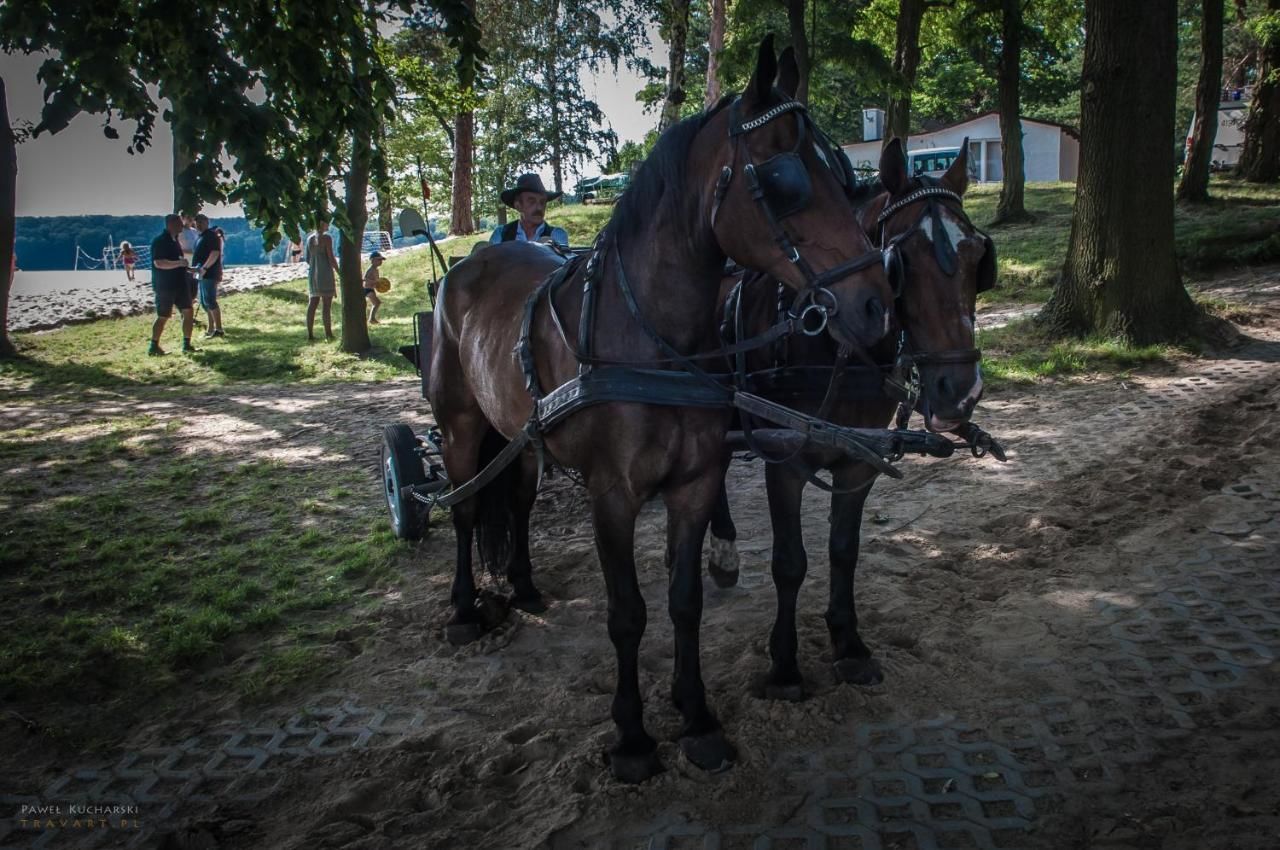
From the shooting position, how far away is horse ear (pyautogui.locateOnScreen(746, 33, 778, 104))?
9.29 feet

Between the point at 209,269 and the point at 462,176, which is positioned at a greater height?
the point at 462,176

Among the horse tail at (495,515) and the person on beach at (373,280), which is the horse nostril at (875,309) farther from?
the person on beach at (373,280)

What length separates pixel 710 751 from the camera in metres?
3.36

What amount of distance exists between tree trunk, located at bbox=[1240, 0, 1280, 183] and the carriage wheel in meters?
21.8

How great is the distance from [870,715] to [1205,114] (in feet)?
64.8

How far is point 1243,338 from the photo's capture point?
932cm

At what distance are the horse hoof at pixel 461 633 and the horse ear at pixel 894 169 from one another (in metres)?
3.07

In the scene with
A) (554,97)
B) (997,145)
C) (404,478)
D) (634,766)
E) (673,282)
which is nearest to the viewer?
(673,282)

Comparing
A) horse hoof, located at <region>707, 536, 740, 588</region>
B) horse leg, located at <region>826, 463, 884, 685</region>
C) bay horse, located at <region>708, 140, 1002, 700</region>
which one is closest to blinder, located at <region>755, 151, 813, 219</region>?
bay horse, located at <region>708, 140, 1002, 700</region>

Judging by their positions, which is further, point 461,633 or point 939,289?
point 461,633

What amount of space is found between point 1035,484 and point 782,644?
3.45 metres

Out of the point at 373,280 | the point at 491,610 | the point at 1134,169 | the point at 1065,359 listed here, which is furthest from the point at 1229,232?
the point at 373,280

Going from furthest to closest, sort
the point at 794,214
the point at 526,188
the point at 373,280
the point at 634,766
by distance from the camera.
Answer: the point at 373,280
the point at 526,188
the point at 634,766
the point at 794,214

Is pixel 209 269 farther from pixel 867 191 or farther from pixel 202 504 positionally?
pixel 867 191
